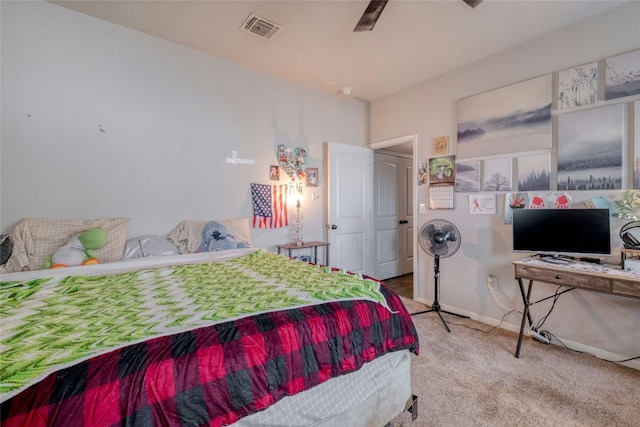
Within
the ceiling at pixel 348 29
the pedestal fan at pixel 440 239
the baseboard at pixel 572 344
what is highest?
the ceiling at pixel 348 29

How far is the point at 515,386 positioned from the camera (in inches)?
75.4

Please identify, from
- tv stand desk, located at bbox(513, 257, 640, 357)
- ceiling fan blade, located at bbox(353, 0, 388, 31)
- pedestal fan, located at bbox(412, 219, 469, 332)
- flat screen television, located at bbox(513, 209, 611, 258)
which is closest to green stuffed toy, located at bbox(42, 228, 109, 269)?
ceiling fan blade, located at bbox(353, 0, 388, 31)

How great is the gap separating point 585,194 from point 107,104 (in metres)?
4.11

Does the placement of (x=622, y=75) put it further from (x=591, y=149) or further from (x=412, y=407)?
(x=412, y=407)

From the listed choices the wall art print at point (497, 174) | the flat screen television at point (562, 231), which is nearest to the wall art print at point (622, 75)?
the wall art print at point (497, 174)

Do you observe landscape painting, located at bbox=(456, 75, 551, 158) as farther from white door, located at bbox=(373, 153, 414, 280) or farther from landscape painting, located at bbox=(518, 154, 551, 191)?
white door, located at bbox=(373, 153, 414, 280)

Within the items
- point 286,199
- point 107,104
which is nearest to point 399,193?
point 286,199

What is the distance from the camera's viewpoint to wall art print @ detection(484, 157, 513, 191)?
2.81 meters

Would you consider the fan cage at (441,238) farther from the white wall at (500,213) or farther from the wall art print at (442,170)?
the wall art print at (442,170)

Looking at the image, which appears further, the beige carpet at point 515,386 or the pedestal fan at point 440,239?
the pedestal fan at point 440,239

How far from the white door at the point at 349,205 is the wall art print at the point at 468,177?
4.47 ft

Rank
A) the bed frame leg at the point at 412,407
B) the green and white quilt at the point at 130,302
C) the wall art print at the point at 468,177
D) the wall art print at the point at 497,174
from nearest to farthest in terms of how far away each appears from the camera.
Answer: the green and white quilt at the point at 130,302
the bed frame leg at the point at 412,407
the wall art print at the point at 497,174
the wall art print at the point at 468,177

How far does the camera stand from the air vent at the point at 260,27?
241cm

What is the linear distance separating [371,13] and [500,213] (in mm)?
2211
